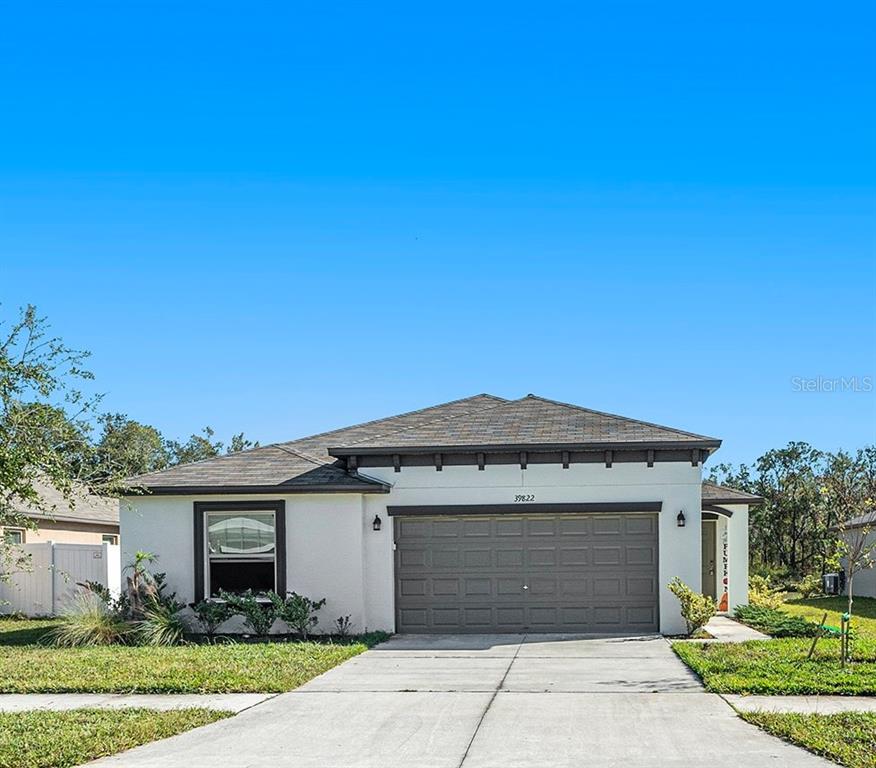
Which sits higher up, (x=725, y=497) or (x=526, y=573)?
(x=725, y=497)

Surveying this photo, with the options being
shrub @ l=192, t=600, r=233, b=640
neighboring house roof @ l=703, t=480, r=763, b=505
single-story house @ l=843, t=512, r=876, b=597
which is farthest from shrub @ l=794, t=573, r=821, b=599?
shrub @ l=192, t=600, r=233, b=640

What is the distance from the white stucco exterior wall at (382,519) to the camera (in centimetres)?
1895

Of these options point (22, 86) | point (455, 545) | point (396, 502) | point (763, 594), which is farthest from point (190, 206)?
point (763, 594)

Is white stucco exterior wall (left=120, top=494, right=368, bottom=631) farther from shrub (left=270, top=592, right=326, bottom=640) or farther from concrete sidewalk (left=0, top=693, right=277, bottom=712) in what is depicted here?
concrete sidewalk (left=0, top=693, right=277, bottom=712)

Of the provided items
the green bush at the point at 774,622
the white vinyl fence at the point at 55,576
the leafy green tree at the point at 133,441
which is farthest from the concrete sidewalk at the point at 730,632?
the leafy green tree at the point at 133,441

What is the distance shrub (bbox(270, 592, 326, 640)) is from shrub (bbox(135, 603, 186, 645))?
65.2 inches

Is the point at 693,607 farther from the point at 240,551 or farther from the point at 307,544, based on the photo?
the point at 240,551

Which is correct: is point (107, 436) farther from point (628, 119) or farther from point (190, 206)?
point (628, 119)

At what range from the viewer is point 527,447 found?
18953 mm

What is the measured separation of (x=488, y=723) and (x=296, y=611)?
8.21 metres

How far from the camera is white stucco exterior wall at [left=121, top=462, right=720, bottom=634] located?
62.2 ft

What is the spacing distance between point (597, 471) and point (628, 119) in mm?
6046

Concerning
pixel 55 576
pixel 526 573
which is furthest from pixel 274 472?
pixel 55 576

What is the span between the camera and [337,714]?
1152cm
